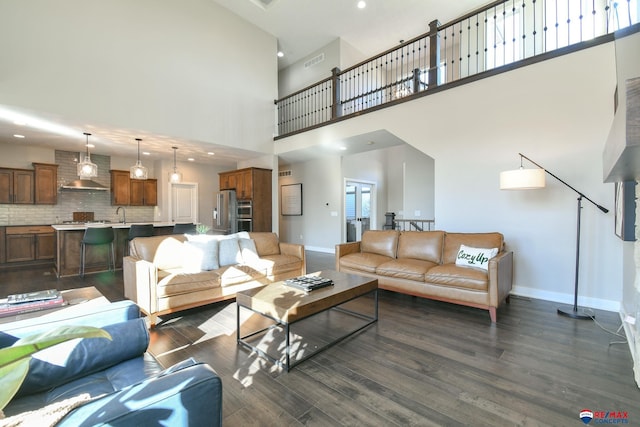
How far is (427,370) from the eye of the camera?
217 centimetres

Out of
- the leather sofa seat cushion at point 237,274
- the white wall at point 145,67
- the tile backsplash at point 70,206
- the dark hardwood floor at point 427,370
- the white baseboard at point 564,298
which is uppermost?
the white wall at point 145,67

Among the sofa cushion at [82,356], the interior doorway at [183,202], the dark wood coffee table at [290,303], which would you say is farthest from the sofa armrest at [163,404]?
the interior doorway at [183,202]

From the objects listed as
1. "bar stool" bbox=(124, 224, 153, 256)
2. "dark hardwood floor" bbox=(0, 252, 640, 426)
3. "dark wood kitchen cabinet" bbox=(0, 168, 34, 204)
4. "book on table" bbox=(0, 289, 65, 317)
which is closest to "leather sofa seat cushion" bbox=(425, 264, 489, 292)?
"dark hardwood floor" bbox=(0, 252, 640, 426)

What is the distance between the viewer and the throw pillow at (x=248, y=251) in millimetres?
4090

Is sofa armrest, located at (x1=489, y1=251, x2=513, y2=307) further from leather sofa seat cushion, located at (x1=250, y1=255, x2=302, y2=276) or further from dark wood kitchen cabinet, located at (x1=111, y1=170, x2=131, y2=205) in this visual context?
dark wood kitchen cabinet, located at (x1=111, y1=170, x2=131, y2=205)

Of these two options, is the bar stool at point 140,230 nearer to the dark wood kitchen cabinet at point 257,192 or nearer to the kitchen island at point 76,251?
the kitchen island at point 76,251

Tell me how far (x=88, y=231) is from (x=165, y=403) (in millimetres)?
5540

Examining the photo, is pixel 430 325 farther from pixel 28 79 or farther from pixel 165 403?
pixel 28 79

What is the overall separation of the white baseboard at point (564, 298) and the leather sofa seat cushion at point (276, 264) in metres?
3.06

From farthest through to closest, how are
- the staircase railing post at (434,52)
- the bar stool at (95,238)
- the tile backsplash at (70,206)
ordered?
the tile backsplash at (70,206), the bar stool at (95,238), the staircase railing post at (434,52)

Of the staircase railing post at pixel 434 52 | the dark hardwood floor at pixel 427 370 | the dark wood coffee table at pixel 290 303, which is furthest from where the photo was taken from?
the staircase railing post at pixel 434 52

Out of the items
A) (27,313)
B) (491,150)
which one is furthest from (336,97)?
(27,313)

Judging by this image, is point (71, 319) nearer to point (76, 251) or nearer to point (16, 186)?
point (76, 251)

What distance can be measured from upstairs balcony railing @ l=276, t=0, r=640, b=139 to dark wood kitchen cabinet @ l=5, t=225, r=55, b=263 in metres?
5.63
